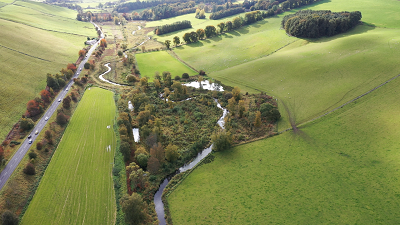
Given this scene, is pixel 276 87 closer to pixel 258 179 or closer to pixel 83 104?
pixel 258 179

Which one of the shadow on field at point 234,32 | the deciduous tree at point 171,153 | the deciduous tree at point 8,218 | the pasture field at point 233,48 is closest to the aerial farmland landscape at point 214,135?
the deciduous tree at point 8,218

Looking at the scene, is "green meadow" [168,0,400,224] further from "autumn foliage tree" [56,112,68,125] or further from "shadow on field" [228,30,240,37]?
"shadow on field" [228,30,240,37]

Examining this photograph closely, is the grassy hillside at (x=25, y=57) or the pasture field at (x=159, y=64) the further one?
the pasture field at (x=159, y=64)

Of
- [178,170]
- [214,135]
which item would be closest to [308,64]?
[214,135]

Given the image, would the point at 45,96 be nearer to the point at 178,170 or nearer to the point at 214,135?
the point at 178,170

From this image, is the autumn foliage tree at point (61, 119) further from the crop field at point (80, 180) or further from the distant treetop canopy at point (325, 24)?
the distant treetop canopy at point (325, 24)

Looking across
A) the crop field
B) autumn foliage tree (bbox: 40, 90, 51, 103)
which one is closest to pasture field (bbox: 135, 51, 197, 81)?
autumn foliage tree (bbox: 40, 90, 51, 103)

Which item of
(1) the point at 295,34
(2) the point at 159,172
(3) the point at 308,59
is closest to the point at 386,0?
(1) the point at 295,34
